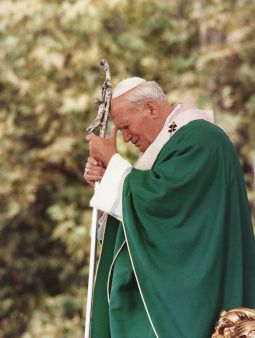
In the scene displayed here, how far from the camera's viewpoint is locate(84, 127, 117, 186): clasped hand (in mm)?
2648

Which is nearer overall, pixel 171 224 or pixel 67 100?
pixel 171 224

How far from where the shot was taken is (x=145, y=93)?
269 cm

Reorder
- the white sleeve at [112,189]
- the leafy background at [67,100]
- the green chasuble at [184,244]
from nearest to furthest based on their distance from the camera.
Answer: the green chasuble at [184,244] → the white sleeve at [112,189] → the leafy background at [67,100]

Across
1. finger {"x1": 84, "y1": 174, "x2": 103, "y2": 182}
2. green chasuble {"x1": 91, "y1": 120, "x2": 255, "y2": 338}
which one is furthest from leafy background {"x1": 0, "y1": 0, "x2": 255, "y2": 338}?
green chasuble {"x1": 91, "y1": 120, "x2": 255, "y2": 338}

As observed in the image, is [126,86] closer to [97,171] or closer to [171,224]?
[97,171]

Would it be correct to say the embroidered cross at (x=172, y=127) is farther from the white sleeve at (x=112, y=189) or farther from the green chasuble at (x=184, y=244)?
the white sleeve at (x=112, y=189)

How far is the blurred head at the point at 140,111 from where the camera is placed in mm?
2678

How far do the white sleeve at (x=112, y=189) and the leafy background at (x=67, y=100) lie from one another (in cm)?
426

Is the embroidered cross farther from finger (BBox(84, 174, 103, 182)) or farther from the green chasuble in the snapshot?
finger (BBox(84, 174, 103, 182))

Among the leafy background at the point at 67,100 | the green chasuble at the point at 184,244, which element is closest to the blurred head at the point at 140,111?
the green chasuble at the point at 184,244

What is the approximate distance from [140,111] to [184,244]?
19.7 inches

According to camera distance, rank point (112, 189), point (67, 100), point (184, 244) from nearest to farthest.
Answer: point (184, 244)
point (112, 189)
point (67, 100)

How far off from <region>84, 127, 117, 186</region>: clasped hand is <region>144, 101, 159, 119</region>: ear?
14 centimetres

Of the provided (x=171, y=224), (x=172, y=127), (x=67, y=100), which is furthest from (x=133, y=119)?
(x=67, y=100)
